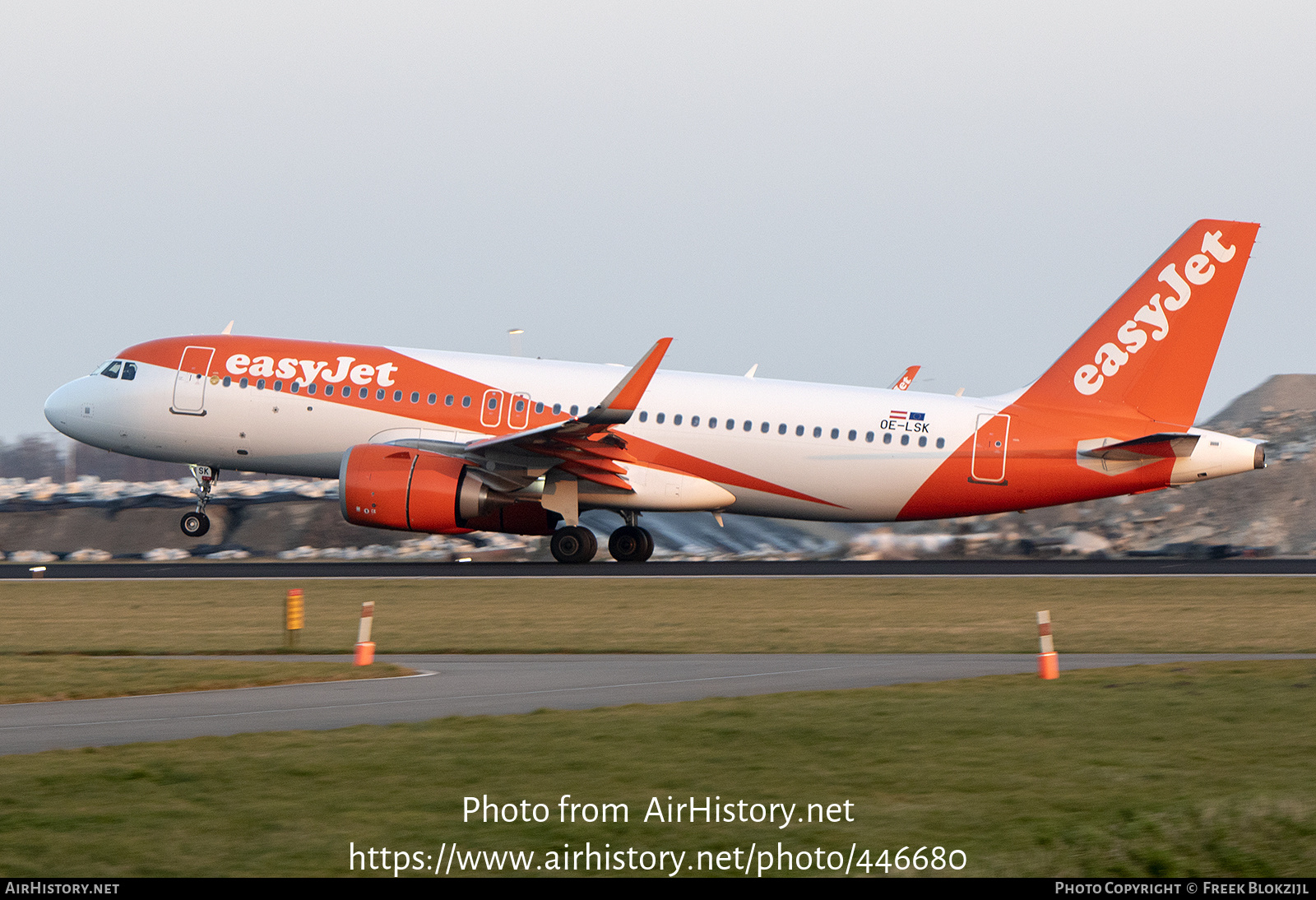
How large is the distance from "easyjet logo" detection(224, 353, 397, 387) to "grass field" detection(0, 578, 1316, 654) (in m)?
5.38

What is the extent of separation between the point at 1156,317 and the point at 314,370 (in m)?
17.6

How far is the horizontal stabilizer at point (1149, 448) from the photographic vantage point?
94.6 ft

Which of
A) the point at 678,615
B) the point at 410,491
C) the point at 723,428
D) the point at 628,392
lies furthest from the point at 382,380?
the point at 678,615

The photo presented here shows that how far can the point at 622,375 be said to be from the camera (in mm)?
31188

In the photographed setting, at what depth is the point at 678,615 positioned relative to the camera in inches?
851

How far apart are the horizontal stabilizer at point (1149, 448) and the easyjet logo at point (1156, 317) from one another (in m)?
1.36

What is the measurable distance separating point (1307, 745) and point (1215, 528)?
34.3 metres

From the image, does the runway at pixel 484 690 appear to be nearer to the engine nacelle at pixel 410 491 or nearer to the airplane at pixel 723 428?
the engine nacelle at pixel 410 491

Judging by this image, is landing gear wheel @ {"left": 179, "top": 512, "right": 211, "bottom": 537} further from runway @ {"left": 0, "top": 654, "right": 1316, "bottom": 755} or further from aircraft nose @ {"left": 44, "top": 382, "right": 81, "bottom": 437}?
runway @ {"left": 0, "top": 654, "right": 1316, "bottom": 755}

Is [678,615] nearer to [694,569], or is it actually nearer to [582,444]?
[694,569]

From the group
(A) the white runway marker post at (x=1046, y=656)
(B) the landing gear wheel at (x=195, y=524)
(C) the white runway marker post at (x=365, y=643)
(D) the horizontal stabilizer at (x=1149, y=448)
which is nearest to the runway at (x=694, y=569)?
(B) the landing gear wheel at (x=195, y=524)

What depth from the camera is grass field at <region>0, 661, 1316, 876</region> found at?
306 inches
